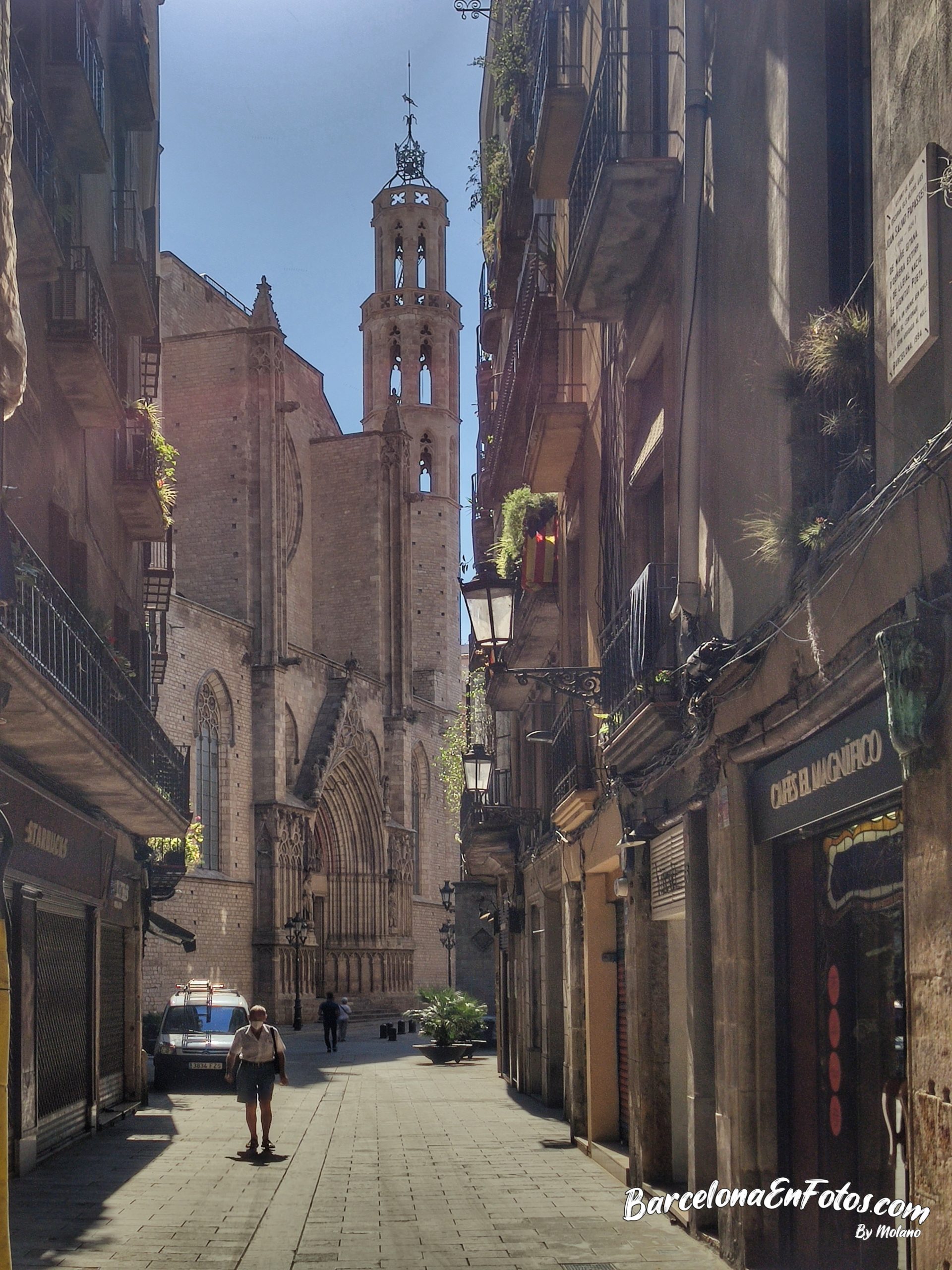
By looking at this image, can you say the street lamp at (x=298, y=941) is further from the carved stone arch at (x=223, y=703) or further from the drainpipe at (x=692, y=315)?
the drainpipe at (x=692, y=315)

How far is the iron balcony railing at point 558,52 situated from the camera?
41.8ft

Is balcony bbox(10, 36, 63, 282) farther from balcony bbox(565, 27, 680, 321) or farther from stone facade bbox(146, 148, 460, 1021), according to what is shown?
stone facade bbox(146, 148, 460, 1021)

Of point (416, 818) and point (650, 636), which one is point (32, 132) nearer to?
point (650, 636)

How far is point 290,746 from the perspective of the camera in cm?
4728

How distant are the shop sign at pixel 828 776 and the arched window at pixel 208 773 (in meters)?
34.4

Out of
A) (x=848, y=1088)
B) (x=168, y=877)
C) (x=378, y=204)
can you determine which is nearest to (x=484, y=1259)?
(x=848, y=1088)

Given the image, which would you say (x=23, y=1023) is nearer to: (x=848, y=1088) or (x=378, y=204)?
(x=848, y=1088)

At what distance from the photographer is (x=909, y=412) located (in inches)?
221

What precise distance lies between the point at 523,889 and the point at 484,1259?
13.9 m

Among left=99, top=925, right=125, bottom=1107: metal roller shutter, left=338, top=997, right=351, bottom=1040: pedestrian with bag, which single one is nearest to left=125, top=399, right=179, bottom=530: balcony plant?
left=99, top=925, right=125, bottom=1107: metal roller shutter

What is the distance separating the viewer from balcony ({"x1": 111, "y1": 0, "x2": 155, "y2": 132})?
17141mm

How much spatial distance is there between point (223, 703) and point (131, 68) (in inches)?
1057

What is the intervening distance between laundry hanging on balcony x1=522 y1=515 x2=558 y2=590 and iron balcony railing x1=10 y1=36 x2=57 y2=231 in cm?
572

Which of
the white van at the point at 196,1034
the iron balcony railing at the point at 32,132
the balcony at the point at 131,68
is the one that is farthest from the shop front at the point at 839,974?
the white van at the point at 196,1034
